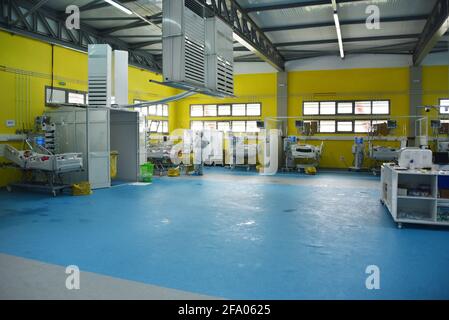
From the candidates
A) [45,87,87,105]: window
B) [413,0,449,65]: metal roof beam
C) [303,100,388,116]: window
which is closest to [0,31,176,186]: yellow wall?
[45,87,87,105]: window

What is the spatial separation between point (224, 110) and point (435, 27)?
841 centimetres

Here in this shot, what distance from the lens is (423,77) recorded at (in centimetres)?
1221

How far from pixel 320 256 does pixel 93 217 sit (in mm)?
3491

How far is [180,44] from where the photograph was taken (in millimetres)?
3320

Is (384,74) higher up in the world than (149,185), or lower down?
higher up

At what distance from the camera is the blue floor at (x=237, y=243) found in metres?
2.95

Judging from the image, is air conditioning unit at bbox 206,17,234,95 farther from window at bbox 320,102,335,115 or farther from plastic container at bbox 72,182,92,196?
window at bbox 320,102,335,115

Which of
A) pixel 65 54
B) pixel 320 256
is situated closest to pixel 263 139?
pixel 65 54

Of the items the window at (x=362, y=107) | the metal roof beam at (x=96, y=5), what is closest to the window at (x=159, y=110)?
the metal roof beam at (x=96, y=5)

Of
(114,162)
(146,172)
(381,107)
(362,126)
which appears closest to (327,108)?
(362,126)

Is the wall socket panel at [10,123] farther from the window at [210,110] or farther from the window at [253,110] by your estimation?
the window at [253,110]

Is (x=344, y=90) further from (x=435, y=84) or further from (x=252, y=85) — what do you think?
(x=252, y=85)

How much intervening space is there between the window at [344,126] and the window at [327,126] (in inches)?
8.6
